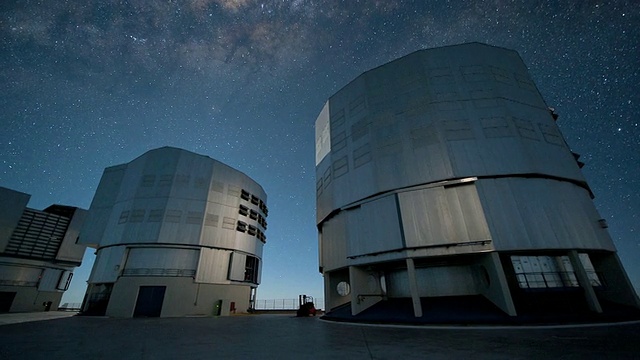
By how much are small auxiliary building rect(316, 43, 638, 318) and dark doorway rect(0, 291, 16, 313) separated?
4426cm

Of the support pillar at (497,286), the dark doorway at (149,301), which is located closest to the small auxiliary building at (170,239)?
the dark doorway at (149,301)

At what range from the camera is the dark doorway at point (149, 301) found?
25.1 m

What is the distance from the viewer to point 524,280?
48.7 feet

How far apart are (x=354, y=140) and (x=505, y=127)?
35.0 feet

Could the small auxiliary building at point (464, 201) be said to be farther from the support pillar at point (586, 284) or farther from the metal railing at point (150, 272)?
the metal railing at point (150, 272)

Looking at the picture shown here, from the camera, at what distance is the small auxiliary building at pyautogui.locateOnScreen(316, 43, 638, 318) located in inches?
557

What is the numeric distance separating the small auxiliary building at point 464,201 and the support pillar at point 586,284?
0.06m

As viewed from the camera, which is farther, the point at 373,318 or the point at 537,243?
the point at 373,318

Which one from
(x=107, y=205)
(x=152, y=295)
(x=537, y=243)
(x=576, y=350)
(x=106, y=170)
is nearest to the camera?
(x=576, y=350)

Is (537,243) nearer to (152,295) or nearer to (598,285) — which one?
(598,285)

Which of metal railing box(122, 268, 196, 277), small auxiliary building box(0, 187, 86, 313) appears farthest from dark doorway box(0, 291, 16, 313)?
metal railing box(122, 268, 196, 277)

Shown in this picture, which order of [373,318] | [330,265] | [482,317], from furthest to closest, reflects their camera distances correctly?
[330,265] < [373,318] < [482,317]

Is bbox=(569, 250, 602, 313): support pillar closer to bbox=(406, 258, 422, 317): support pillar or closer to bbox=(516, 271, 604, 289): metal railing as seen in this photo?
bbox=(516, 271, 604, 289): metal railing

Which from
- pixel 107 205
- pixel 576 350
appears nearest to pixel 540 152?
pixel 576 350
